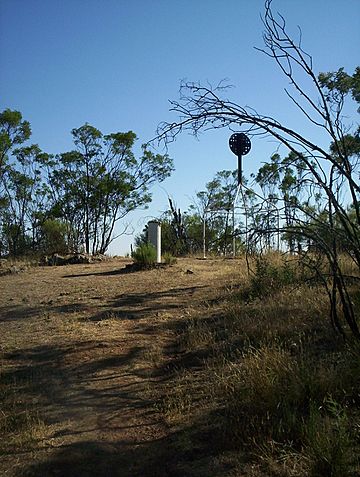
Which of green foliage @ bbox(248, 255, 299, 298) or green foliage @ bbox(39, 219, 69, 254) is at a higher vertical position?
green foliage @ bbox(39, 219, 69, 254)

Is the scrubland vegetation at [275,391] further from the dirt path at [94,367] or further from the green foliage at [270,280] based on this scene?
the green foliage at [270,280]

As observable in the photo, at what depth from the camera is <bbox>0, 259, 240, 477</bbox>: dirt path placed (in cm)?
370

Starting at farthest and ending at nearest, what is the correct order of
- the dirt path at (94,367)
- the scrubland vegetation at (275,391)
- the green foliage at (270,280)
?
1. the green foliage at (270,280)
2. the dirt path at (94,367)
3. the scrubland vegetation at (275,391)

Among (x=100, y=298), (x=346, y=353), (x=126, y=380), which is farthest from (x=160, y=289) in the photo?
(x=346, y=353)

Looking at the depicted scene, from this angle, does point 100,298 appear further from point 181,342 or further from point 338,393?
point 338,393

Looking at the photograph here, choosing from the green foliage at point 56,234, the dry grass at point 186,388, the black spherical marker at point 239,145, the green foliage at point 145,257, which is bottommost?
the dry grass at point 186,388

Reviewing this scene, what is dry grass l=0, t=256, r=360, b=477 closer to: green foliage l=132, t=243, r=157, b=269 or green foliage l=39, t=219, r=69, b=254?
green foliage l=132, t=243, r=157, b=269

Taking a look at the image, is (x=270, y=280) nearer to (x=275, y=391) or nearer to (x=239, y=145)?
(x=239, y=145)

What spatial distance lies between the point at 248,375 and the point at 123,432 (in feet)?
3.61

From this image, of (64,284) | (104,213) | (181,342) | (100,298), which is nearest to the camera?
(181,342)

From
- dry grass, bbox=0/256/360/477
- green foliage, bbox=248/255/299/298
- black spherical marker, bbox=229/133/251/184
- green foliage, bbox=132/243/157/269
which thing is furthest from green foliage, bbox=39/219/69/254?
green foliage, bbox=248/255/299/298

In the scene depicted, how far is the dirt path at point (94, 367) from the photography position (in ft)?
12.1

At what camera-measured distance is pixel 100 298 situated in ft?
29.7

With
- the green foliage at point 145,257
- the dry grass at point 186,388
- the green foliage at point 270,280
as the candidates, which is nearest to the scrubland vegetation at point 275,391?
the dry grass at point 186,388
